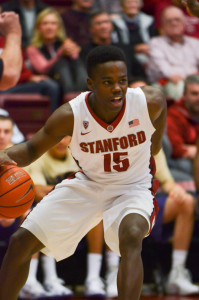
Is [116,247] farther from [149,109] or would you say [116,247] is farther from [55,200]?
[149,109]

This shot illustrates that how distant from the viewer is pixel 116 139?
403cm

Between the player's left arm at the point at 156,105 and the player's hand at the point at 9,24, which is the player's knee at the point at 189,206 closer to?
the player's left arm at the point at 156,105

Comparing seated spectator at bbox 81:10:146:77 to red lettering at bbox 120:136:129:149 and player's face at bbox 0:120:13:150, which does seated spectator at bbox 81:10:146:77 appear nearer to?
player's face at bbox 0:120:13:150

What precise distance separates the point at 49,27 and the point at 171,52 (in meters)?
1.58

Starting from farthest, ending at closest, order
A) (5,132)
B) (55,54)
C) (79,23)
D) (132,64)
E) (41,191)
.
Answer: (79,23) < (132,64) < (55,54) < (5,132) < (41,191)

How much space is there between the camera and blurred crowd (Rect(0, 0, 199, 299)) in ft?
18.9

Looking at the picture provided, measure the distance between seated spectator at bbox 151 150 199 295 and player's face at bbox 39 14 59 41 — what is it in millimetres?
2595

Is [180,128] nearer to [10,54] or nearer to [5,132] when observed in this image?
[5,132]

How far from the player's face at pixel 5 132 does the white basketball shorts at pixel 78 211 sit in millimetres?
1652

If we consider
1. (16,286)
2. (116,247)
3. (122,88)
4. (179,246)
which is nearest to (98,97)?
(122,88)

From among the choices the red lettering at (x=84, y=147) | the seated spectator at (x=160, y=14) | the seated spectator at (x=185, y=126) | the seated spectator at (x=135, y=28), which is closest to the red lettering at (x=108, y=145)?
the red lettering at (x=84, y=147)

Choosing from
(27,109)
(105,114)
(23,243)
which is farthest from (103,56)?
(27,109)

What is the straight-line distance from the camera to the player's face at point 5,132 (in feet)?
18.8

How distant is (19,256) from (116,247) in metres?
0.64
